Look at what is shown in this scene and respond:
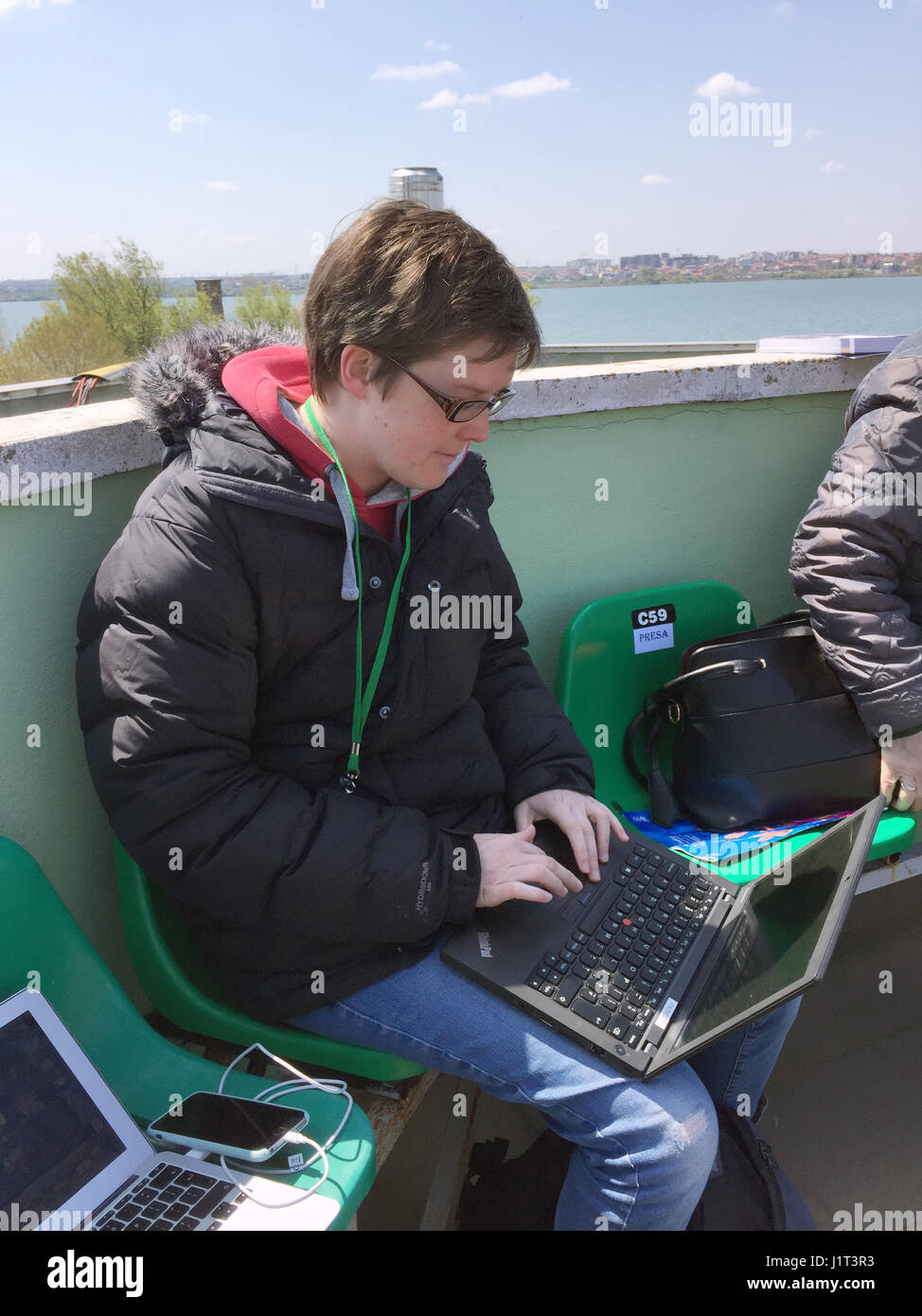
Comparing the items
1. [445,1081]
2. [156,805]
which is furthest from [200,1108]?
[445,1081]

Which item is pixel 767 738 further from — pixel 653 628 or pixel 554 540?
pixel 554 540

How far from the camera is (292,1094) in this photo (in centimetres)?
142

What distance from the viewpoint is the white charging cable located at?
1230 mm

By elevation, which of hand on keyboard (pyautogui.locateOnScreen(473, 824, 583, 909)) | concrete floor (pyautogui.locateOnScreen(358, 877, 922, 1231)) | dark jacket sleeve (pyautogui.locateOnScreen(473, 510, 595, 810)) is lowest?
concrete floor (pyautogui.locateOnScreen(358, 877, 922, 1231))

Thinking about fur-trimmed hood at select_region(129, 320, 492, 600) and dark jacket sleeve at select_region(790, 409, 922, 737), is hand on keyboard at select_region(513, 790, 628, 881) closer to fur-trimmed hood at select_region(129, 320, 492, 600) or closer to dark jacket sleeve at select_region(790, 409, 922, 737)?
fur-trimmed hood at select_region(129, 320, 492, 600)

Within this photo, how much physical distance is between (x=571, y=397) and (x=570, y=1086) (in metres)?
1.64

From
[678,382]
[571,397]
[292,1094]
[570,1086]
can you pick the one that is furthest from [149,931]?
[678,382]

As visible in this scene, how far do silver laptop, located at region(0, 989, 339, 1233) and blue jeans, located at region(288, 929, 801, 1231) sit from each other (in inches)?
10.9

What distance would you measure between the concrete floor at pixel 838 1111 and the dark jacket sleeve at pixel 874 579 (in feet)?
2.22

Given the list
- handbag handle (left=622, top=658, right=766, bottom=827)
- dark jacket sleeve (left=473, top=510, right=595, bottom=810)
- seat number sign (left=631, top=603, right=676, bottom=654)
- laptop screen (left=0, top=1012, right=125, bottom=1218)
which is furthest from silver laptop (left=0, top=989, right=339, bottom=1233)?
seat number sign (left=631, top=603, right=676, bottom=654)

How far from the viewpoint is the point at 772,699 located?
7.04 ft

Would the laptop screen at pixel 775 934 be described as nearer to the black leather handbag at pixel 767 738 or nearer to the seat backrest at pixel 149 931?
the black leather handbag at pixel 767 738

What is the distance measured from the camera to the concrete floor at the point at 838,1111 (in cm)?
201
